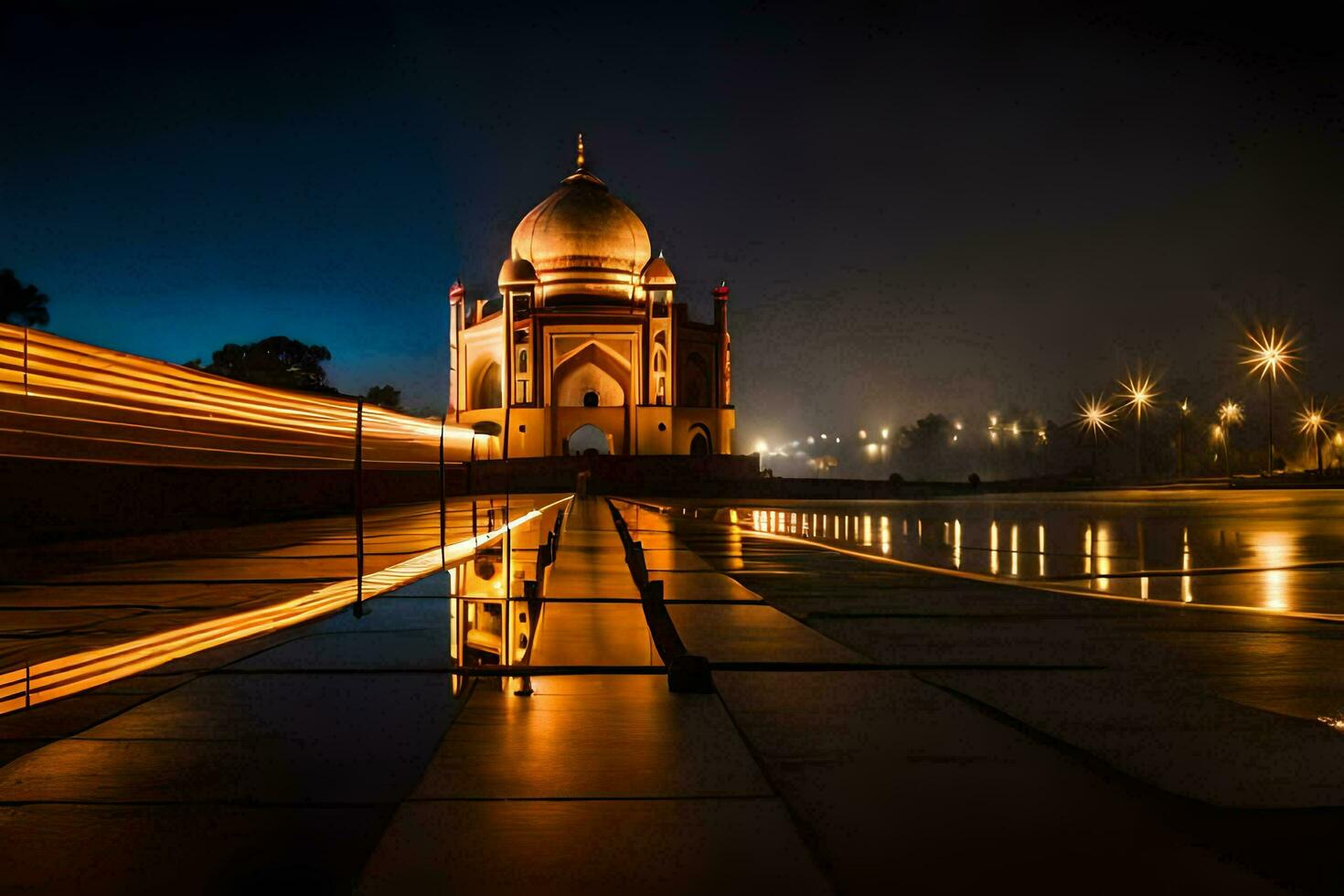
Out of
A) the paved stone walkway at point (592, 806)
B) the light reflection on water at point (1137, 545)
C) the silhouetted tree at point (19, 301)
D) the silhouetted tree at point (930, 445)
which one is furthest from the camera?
the silhouetted tree at point (930, 445)

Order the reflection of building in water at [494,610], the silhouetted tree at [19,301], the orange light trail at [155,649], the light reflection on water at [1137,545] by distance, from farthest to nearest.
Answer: the silhouetted tree at [19,301]
the light reflection on water at [1137,545]
the reflection of building in water at [494,610]
the orange light trail at [155,649]

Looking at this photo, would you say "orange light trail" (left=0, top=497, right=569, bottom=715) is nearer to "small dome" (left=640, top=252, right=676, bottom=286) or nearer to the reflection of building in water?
the reflection of building in water

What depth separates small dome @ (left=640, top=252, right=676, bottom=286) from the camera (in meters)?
63.5

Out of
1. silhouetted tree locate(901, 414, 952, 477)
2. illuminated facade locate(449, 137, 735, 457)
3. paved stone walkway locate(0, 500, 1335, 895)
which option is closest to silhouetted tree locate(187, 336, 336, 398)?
illuminated facade locate(449, 137, 735, 457)

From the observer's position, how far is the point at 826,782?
300cm

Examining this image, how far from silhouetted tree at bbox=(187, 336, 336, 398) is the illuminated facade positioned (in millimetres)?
8449

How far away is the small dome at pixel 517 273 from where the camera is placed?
201ft

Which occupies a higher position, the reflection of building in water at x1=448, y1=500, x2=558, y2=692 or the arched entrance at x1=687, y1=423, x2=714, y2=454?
the arched entrance at x1=687, y1=423, x2=714, y2=454

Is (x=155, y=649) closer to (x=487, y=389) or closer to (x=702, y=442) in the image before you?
(x=702, y=442)

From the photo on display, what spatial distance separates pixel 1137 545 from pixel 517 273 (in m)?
50.5

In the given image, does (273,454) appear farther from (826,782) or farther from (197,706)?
(826,782)

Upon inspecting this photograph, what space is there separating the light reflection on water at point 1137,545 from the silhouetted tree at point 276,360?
109 ft

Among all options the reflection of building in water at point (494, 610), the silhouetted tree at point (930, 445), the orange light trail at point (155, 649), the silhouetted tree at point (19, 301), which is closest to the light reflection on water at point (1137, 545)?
the reflection of building in water at point (494, 610)

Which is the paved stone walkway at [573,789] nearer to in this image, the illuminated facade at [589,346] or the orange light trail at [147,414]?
the orange light trail at [147,414]
